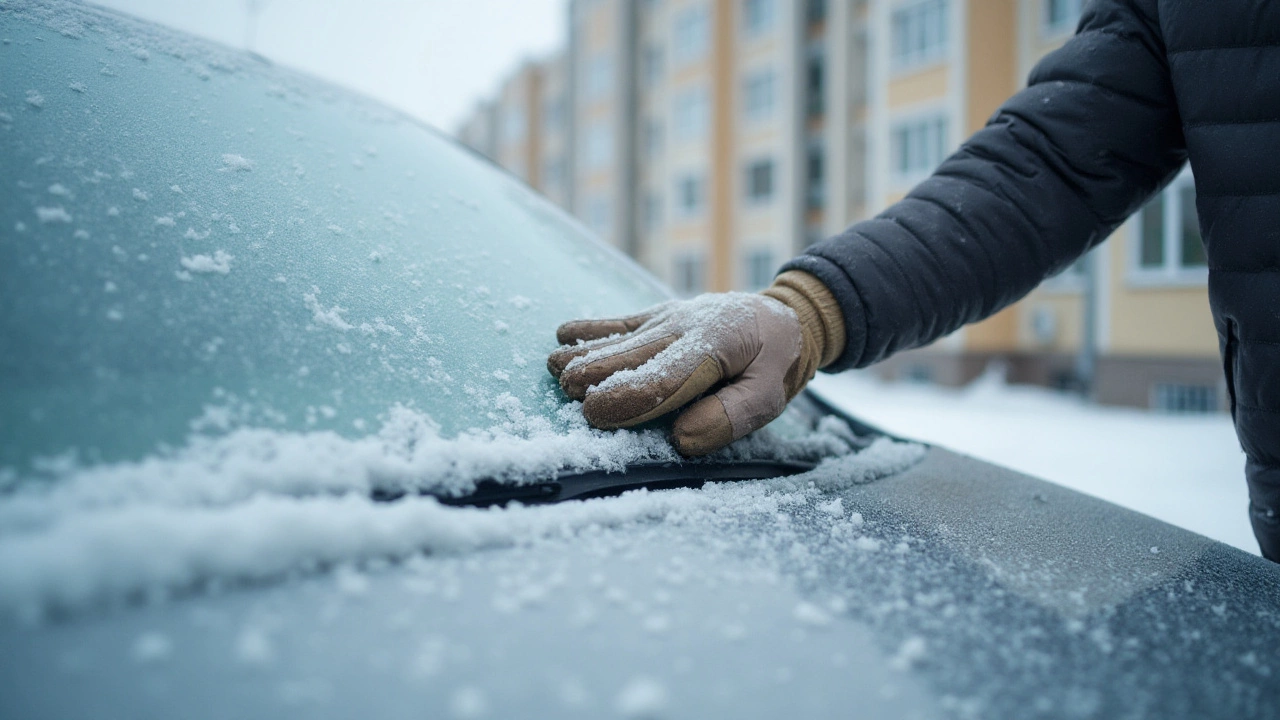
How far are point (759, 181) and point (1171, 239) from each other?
29.1 ft

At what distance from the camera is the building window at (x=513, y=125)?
83.9 feet

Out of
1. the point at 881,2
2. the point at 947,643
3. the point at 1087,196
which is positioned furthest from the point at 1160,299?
the point at 947,643

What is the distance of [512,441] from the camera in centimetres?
75

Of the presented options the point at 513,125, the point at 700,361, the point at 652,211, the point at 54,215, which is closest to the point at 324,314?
the point at 54,215

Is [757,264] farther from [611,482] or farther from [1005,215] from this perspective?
[611,482]

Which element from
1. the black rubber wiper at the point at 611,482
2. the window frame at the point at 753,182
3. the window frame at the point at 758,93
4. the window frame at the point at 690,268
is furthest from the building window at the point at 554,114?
the black rubber wiper at the point at 611,482

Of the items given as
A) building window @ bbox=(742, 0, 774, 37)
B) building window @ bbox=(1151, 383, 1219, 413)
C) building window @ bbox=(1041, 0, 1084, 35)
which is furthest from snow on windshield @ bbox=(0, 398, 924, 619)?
building window @ bbox=(742, 0, 774, 37)

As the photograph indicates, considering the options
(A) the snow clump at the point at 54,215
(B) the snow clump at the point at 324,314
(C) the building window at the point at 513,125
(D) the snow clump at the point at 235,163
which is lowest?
(B) the snow clump at the point at 324,314

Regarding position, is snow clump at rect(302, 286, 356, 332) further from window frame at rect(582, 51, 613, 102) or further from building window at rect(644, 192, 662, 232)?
window frame at rect(582, 51, 613, 102)

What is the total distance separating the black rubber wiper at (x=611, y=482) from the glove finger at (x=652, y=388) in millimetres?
72

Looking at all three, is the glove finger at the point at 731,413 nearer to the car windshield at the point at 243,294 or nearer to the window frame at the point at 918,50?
the car windshield at the point at 243,294

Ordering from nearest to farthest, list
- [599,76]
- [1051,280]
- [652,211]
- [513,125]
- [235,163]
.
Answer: [235,163] < [1051,280] < [652,211] < [599,76] < [513,125]

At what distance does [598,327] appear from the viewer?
106 cm

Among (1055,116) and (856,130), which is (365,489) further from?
(856,130)
